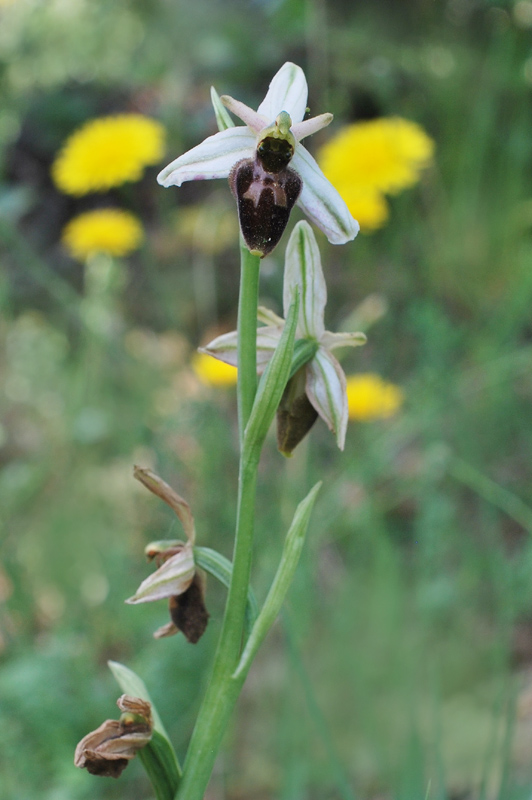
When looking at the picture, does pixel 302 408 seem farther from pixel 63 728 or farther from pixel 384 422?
pixel 384 422

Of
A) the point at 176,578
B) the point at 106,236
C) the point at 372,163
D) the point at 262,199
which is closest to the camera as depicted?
the point at 262,199

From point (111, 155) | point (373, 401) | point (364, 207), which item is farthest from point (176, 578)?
point (111, 155)

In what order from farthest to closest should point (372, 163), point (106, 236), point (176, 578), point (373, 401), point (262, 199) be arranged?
point (106, 236), point (372, 163), point (373, 401), point (176, 578), point (262, 199)

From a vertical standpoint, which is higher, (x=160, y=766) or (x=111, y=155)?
(x=111, y=155)

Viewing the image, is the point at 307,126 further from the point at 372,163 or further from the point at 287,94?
the point at 372,163

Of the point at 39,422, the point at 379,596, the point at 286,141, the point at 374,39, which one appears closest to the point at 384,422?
the point at 379,596

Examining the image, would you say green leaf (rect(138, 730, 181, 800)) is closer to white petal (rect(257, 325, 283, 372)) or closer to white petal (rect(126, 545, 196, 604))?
white petal (rect(126, 545, 196, 604))
